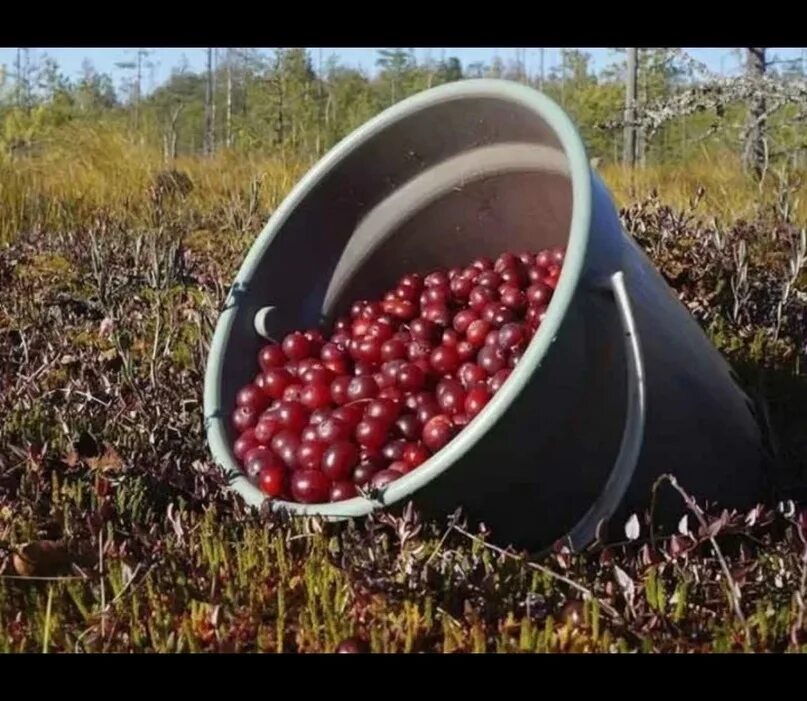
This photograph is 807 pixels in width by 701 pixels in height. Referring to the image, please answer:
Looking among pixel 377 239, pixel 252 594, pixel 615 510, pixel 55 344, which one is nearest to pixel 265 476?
pixel 252 594

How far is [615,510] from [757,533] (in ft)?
1.10

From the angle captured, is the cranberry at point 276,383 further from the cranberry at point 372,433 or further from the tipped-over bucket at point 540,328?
the cranberry at point 372,433

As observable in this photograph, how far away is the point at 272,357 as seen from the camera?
2.76m

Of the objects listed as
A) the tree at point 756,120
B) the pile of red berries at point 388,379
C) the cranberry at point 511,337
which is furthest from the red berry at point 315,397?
the tree at point 756,120

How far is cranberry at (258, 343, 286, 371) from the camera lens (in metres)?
2.76

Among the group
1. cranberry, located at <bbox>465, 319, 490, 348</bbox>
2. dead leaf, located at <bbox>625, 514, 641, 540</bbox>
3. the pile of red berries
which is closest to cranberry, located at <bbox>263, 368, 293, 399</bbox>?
the pile of red berries

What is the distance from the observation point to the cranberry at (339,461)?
231 centimetres

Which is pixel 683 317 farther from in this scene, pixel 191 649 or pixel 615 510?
pixel 191 649

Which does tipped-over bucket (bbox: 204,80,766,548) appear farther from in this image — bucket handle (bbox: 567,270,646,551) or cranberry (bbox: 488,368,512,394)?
cranberry (bbox: 488,368,512,394)

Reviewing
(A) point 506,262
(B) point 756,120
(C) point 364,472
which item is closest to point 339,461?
(C) point 364,472

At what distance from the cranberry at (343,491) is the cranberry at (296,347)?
527 millimetres

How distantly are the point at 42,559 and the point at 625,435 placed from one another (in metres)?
1.08

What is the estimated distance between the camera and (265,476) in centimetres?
236
